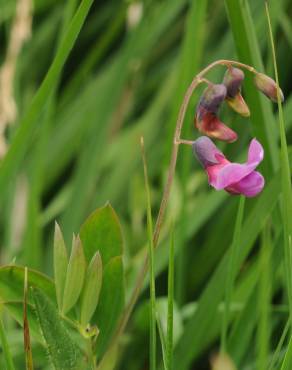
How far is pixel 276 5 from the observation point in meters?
1.50

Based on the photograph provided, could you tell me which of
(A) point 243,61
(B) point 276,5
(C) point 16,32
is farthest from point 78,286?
(C) point 16,32

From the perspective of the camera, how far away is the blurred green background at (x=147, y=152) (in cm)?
123

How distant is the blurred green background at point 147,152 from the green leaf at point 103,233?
0.51 ft

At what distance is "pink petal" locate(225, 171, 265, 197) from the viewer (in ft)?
3.04

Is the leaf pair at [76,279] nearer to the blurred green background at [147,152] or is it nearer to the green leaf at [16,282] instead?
the green leaf at [16,282]

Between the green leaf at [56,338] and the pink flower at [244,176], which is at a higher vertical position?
the pink flower at [244,176]

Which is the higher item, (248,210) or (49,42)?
(49,42)

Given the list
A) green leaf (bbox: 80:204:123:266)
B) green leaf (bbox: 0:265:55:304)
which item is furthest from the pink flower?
green leaf (bbox: 0:265:55:304)

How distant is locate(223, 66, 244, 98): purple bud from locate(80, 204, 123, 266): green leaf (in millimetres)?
193

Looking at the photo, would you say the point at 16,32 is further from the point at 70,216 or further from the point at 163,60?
the point at 163,60

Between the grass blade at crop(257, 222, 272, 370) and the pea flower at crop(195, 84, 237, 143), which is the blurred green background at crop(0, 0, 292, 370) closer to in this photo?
the grass blade at crop(257, 222, 272, 370)

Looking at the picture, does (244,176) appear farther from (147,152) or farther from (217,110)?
(147,152)

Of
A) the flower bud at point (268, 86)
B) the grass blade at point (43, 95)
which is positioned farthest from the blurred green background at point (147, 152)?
the flower bud at point (268, 86)

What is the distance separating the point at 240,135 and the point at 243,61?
548 millimetres
